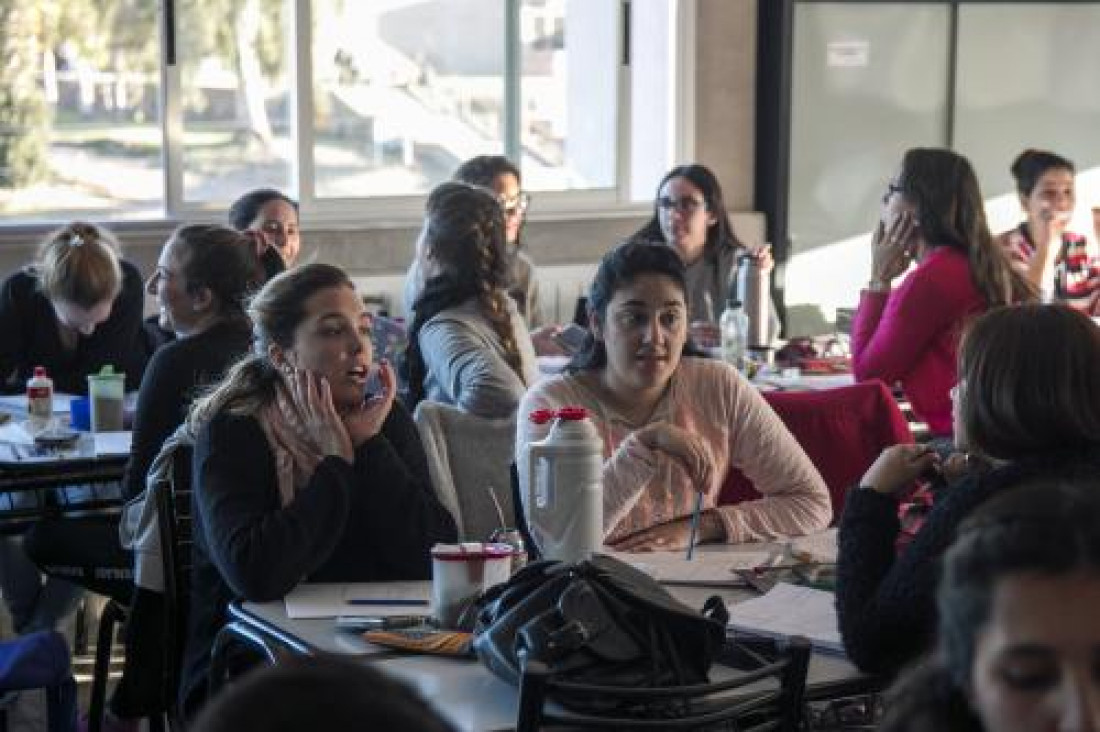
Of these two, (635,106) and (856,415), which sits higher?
(635,106)

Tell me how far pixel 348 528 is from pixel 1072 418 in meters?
1.26

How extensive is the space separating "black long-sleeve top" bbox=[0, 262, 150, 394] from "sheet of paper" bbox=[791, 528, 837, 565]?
2.39 metres

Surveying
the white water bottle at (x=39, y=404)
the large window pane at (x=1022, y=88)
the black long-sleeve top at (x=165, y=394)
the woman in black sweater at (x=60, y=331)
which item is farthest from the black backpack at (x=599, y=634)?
the large window pane at (x=1022, y=88)

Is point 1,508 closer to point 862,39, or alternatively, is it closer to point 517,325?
point 517,325

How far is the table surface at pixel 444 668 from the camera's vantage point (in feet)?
8.34

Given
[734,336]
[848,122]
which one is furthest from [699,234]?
[848,122]

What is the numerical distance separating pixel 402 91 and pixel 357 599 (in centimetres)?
481

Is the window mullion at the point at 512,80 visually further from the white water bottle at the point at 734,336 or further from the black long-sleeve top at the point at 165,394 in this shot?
the black long-sleeve top at the point at 165,394

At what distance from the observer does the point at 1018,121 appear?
8.91m

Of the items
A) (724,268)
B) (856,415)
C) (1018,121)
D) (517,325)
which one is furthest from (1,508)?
(1018,121)

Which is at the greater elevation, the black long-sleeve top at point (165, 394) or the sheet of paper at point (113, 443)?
the black long-sleeve top at point (165, 394)

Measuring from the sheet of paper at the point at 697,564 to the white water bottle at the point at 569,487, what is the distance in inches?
6.1

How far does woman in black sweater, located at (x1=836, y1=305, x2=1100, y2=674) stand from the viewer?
2660 mm

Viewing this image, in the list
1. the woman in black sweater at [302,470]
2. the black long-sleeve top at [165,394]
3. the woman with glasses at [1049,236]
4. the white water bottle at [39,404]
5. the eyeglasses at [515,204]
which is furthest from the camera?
the woman with glasses at [1049,236]
